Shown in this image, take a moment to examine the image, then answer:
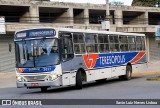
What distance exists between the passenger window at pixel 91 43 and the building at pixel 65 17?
16.8 metres

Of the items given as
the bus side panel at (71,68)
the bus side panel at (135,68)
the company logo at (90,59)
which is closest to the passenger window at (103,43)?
the company logo at (90,59)

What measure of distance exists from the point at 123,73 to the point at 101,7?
75.3 feet

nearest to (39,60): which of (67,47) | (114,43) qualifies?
(67,47)

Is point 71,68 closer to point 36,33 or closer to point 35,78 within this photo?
point 35,78

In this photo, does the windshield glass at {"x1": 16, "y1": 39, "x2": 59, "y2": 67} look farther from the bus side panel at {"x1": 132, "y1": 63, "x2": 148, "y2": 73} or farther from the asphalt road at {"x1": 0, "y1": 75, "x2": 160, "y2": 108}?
the bus side panel at {"x1": 132, "y1": 63, "x2": 148, "y2": 73}

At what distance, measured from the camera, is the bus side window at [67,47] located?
19031 millimetres

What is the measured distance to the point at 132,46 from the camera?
26.7 metres

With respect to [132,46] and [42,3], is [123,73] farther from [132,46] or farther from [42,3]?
[42,3]

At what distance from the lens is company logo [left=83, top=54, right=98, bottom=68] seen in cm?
2094

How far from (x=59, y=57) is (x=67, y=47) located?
95cm

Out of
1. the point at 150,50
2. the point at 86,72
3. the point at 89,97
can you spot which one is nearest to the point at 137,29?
the point at 150,50

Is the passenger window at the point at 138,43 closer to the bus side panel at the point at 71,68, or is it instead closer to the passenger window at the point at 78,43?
the passenger window at the point at 78,43

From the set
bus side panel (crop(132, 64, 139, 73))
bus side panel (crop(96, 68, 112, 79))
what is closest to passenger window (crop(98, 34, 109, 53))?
bus side panel (crop(96, 68, 112, 79))

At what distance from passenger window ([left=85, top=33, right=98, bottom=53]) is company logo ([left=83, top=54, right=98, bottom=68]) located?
0.86 feet
